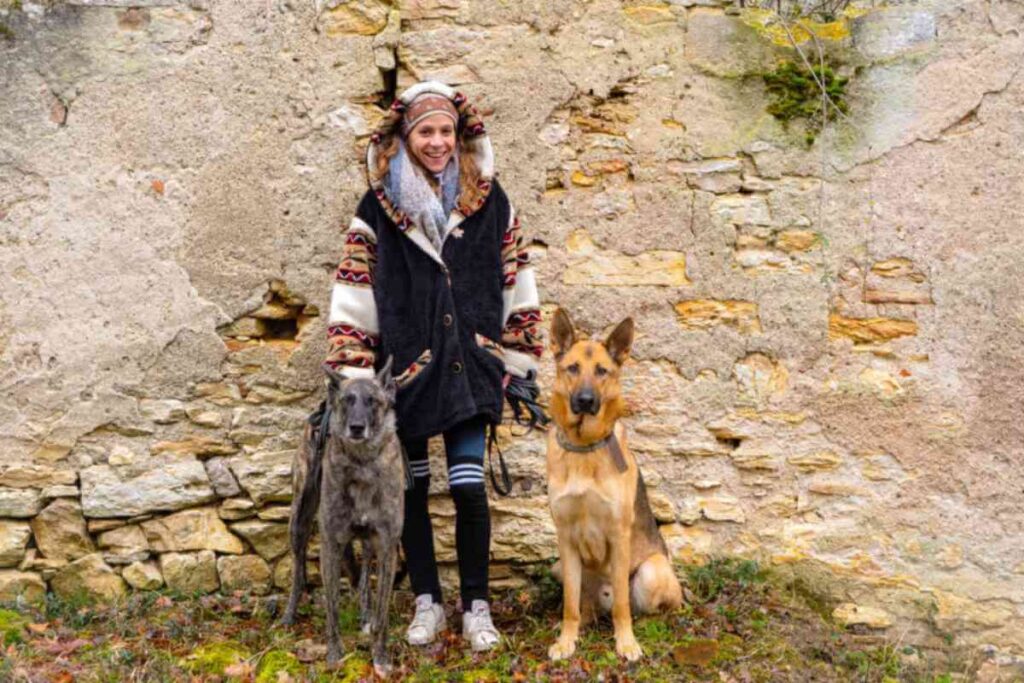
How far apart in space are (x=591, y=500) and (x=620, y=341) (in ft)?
2.27

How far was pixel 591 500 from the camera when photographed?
4.19 m

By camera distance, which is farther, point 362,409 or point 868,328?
A: point 868,328

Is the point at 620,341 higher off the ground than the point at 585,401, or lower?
higher

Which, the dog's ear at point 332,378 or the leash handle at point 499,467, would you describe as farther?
the leash handle at point 499,467

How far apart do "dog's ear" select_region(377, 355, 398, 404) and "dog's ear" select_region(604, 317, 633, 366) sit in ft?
3.06

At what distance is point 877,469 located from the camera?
16.4 ft

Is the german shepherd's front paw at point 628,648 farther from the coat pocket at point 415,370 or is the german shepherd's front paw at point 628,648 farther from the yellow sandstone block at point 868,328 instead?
the yellow sandstone block at point 868,328

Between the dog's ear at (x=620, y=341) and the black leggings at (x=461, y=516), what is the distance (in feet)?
2.08

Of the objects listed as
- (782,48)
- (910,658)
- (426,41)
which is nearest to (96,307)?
(426,41)

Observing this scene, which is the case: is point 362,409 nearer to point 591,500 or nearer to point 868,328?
point 591,500

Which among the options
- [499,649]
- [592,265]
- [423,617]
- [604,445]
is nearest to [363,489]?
[423,617]

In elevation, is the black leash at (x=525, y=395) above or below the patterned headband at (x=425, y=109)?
below

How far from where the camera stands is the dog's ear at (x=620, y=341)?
4258 mm

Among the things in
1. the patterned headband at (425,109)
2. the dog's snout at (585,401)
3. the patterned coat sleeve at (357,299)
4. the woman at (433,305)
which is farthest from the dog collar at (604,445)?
the patterned headband at (425,109)
